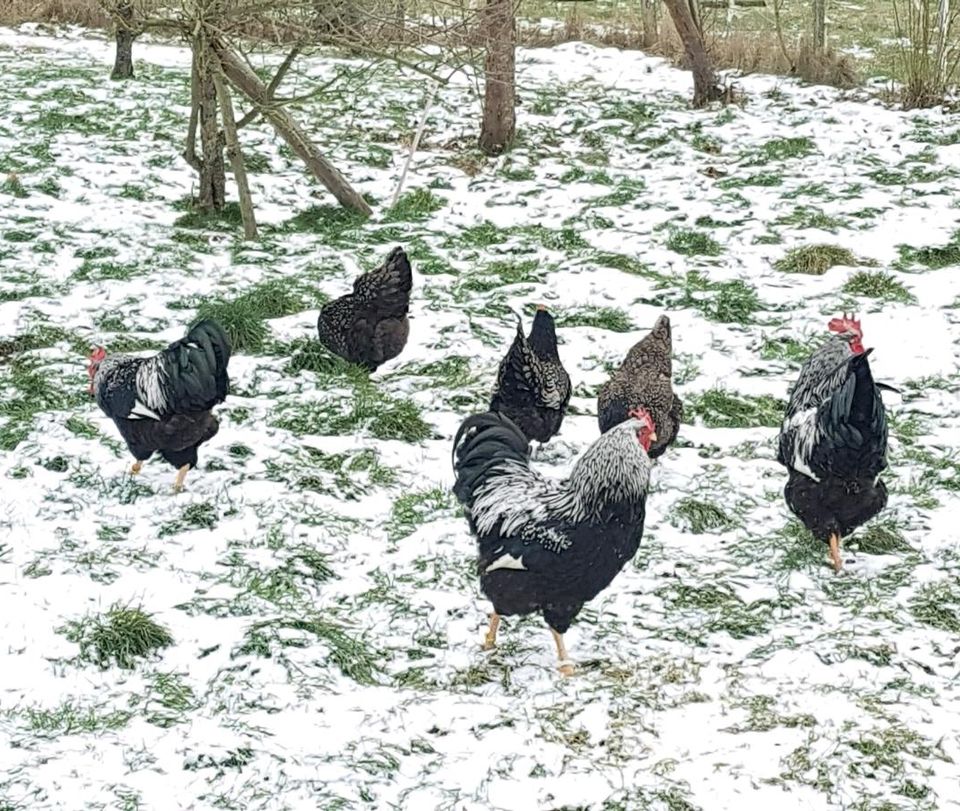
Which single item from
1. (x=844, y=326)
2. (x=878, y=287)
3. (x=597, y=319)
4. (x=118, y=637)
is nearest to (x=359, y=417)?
(x=597, y=319)

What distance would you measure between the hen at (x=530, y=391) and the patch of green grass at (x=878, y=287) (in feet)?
12.0

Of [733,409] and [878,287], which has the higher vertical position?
[878,287]

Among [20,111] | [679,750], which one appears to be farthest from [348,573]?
[20,111]

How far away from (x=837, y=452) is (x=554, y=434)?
190 cm

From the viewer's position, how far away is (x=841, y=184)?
11.2 metres

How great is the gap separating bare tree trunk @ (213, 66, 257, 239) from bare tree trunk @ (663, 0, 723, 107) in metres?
6.46

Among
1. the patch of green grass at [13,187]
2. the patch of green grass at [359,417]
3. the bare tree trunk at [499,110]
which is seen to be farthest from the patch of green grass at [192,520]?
the bare tree trunk at [499,110]

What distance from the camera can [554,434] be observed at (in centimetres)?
647

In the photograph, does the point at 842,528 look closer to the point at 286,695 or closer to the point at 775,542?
the point at 775,542

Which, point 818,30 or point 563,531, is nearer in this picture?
point 563,531

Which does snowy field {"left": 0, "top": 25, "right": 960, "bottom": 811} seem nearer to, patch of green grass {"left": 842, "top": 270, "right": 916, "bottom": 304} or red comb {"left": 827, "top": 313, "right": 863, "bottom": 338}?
patch of green grass {"left": 842, "top": 270, "right": 916, "bottom": 304}

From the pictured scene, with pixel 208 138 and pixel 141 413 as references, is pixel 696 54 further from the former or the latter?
pixel 141 413

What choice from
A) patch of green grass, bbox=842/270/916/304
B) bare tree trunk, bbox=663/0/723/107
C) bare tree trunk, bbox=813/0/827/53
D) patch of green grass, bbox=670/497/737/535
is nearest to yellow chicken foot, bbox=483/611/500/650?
patch of green grass, bbox=670/497/737/535

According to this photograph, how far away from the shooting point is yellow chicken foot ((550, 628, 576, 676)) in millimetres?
4539
